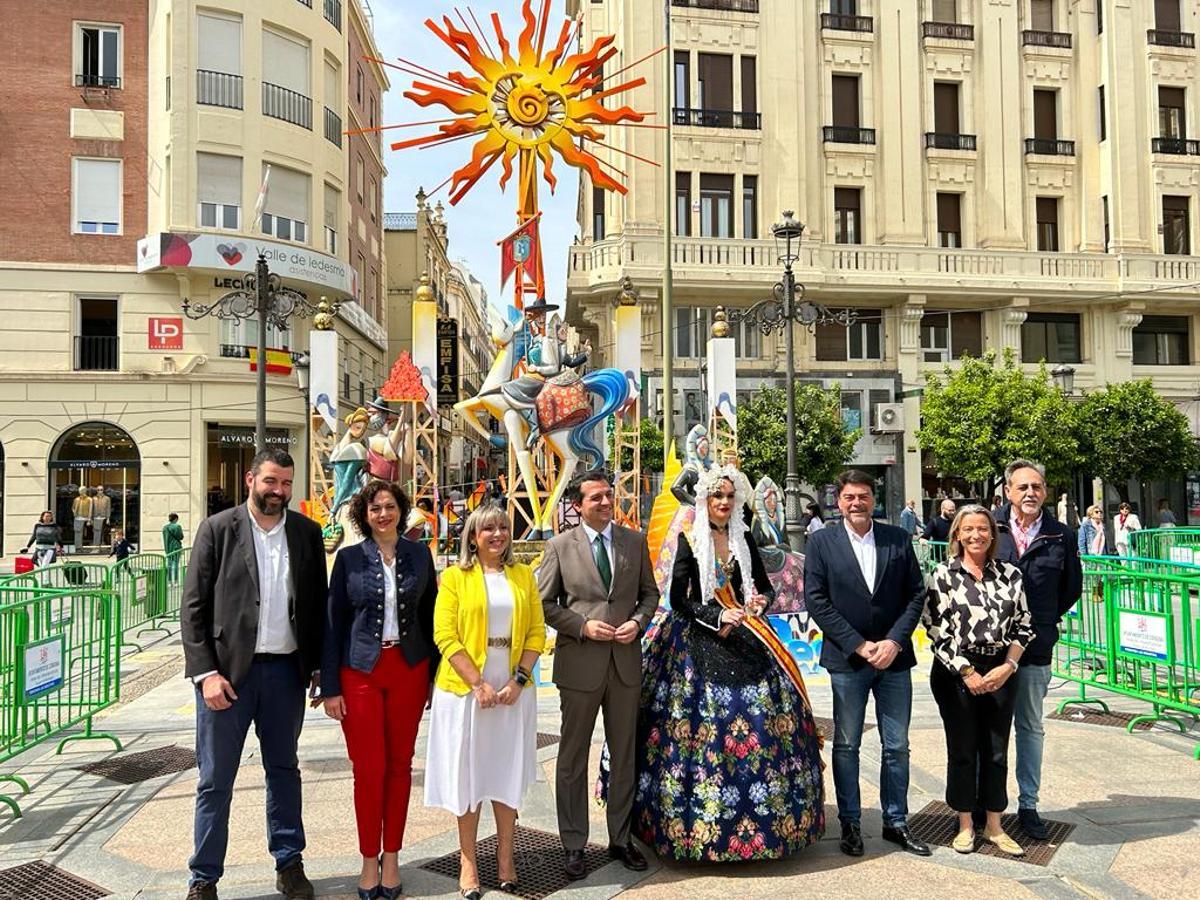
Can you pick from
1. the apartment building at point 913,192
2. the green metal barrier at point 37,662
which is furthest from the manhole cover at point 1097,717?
the apartment building at point 913,192

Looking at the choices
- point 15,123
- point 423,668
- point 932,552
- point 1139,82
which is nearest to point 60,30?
point 15,123

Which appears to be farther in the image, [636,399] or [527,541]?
[636,399]

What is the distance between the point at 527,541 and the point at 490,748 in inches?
364

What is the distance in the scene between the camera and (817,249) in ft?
85.8

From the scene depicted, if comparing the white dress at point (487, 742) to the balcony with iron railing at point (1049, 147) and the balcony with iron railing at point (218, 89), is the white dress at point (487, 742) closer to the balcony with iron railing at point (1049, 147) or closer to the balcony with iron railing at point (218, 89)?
the balcony with iron railing at point (218, 89)

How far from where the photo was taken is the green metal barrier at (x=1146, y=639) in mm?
6598

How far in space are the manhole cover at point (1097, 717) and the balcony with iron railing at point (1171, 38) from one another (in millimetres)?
28408

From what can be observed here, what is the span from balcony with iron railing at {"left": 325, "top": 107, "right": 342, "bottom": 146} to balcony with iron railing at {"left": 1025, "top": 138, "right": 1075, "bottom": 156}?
2114 centimetres

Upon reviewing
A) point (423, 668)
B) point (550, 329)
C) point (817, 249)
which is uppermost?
point (817, 249)

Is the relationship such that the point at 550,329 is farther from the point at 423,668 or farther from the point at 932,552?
the point at 423,668

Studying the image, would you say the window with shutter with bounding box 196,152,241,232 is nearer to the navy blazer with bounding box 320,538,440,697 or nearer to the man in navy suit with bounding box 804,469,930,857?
the navy blazer with bounding box 320,538,440,697

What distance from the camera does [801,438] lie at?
2261 centimetres

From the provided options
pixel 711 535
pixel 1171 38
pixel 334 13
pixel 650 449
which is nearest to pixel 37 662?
pixel 711 535

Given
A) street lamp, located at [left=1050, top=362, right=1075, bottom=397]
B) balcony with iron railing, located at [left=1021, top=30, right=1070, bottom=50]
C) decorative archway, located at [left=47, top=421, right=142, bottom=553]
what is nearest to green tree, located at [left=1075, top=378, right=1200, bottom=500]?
street lamp, located at [left=1050, top=362, right=1075, bottom=397]
